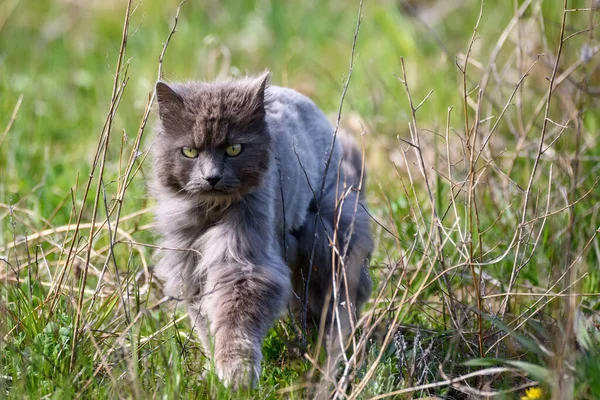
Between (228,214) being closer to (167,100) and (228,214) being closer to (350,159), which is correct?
(167,100)

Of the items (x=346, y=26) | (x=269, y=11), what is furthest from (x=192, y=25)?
(x=346, y=26)

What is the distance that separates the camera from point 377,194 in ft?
16.6

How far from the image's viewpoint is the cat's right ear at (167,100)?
309 centimetres

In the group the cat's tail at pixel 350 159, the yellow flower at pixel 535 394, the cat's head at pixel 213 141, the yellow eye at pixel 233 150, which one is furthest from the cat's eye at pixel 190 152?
the yellow flower at pixel 535 394

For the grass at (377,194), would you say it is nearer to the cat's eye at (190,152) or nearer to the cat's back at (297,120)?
the cat's eye at (190,152)

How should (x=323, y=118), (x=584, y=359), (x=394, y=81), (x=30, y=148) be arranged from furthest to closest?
(x=394, y=81)
(x=30, y=148)
(x=323, y=118)
(x=584, y=359)

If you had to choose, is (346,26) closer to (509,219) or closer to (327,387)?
(509,219)

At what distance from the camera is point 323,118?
409cm

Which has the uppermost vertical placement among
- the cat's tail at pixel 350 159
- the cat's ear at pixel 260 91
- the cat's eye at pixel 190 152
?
the cat's ear at pixel 260 91

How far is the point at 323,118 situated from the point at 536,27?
2.75 meters

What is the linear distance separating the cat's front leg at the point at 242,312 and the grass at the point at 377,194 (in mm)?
104

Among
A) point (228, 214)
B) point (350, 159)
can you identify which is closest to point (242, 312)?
point (228, 214)

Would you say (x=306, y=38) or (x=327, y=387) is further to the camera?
(x=306, y=38)

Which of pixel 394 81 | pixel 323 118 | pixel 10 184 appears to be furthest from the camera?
pixel 394 81
